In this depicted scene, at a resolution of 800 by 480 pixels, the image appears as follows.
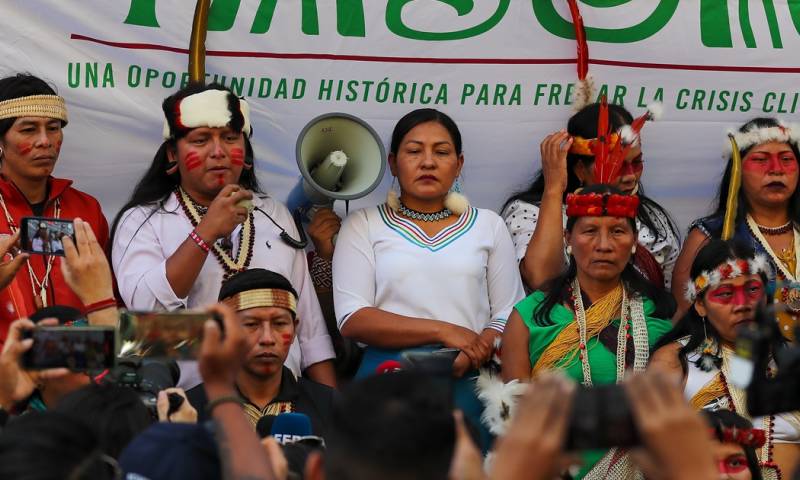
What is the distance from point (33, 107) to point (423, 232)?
5.34ft

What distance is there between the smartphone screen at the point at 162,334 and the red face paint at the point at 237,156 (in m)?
2.52

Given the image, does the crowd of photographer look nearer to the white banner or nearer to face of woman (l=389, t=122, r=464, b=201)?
face of woman (l=389, t=122, r=464, b=201)

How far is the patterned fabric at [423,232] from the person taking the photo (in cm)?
577

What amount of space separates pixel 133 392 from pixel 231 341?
82 cm

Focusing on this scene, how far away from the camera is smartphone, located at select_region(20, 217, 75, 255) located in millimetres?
4762

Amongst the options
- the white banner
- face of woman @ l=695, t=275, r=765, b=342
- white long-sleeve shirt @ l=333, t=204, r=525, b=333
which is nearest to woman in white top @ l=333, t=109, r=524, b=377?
white long-sleeve shirt @ l=333, t=204, r=525, b=333

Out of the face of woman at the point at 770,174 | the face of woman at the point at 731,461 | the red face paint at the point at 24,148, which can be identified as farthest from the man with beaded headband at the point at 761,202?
the red face paint at the point at 24,148

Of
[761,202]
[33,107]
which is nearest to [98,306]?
[33,107]

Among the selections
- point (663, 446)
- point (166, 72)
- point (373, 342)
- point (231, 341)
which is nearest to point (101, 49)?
point (166, 72)

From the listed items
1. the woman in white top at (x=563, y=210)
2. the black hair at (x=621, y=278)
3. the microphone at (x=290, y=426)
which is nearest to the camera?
the microphone at (x=290, y=426)

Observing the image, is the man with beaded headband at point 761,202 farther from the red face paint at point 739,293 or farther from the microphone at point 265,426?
the microphone at point 265,426

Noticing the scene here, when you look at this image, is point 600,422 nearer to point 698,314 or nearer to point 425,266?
point 698,314

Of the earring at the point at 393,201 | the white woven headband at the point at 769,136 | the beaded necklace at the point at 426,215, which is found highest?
the white woven headband at the point at 769,136

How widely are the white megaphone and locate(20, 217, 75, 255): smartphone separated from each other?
1.30m
